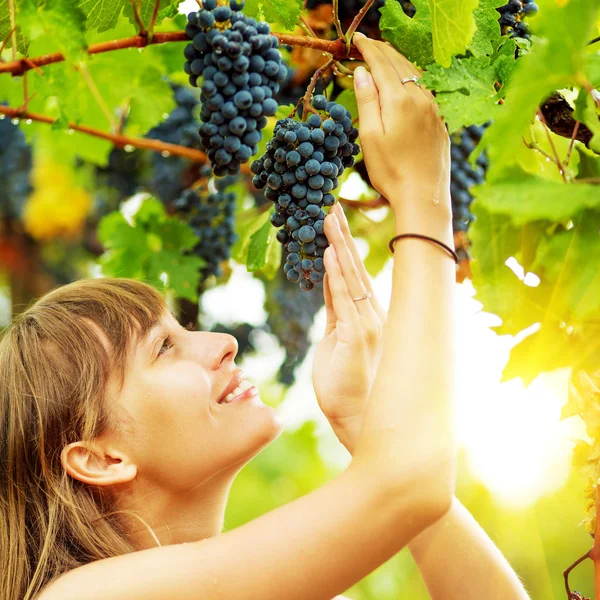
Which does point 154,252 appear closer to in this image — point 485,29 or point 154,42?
point 154,42

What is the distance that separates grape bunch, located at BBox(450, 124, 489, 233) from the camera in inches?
67.2

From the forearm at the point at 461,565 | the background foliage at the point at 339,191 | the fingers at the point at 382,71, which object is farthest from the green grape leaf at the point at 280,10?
the forearm at the point at 461,565

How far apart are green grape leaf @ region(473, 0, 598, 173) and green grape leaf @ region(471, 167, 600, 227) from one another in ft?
0.12

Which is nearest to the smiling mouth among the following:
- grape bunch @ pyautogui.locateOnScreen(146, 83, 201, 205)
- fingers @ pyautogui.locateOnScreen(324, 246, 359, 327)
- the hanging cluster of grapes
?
fingers @ pyautogui.locateOnScreen(324, 246, 359, 327)

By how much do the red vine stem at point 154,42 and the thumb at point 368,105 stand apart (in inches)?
2.3

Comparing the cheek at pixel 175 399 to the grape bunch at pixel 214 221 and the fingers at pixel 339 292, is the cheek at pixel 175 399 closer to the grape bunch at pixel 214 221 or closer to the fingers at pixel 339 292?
the fingers at pixel 339 292

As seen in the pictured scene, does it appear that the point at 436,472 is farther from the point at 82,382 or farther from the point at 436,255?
the point at 82,382

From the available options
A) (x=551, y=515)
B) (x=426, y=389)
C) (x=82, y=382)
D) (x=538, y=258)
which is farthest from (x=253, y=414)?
(x=551, y=515)

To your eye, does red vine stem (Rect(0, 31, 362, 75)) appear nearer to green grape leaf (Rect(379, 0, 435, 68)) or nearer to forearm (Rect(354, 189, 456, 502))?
green grape leaf (Rect(379, 0, 435, 68))

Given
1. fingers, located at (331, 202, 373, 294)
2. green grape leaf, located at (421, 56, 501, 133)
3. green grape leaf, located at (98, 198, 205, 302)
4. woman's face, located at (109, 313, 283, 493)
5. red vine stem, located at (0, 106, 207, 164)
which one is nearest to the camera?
green grape leaf, located at (421, 56, 501, 133)

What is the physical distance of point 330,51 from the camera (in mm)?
1089

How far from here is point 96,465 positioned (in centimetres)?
135

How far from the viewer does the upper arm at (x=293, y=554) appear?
38.8 inches

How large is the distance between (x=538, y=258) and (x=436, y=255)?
14 centimetres
